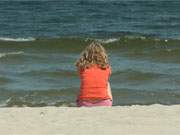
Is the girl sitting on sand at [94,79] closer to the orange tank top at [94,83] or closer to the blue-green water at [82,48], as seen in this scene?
the orange tank top at [94,83]

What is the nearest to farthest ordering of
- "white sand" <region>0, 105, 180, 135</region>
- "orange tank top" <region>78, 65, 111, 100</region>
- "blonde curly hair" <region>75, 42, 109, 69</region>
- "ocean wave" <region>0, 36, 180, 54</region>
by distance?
"white sand" <region>0, 105, 180, 135</region> < "orange tank top" <region>78, 65, 111, 100</region> < "blonde curly hair" <region>75, 42, 109, 69</region> < "ocean wave" <region>0, 36, 180, 54</region>

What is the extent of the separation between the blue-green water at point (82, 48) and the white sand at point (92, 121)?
3.74m

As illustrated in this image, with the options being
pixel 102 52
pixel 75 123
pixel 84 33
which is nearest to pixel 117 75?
pixel 102 52

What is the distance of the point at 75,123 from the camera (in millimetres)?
7824

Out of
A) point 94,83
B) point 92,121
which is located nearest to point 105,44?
point 94,83

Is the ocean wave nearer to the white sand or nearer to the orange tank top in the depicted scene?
the orange tank top

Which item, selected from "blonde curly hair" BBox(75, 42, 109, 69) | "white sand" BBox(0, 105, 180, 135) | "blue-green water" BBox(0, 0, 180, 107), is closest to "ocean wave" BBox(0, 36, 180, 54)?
"blue-green water" BBox(0, 0, 180, 107)

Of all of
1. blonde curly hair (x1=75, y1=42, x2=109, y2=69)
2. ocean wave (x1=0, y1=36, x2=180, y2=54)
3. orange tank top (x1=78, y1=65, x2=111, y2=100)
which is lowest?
ocean wave (x1=0, y1=36, x2=180, y2=54)

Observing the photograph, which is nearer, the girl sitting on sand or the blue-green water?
the girl sitting on sand

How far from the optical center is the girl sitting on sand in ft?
30.2

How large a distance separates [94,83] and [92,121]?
141cm

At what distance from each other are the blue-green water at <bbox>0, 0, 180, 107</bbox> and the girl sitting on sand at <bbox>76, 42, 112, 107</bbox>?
9.87ft

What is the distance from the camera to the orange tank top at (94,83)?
362 inches

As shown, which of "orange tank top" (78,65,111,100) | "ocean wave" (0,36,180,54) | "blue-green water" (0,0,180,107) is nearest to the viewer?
"orange tank top" (78,65,111,100)
